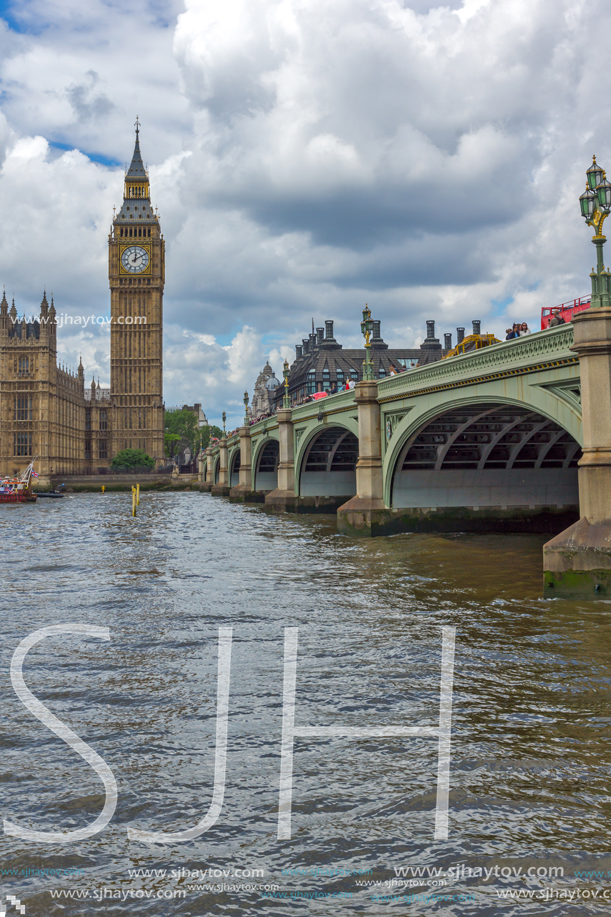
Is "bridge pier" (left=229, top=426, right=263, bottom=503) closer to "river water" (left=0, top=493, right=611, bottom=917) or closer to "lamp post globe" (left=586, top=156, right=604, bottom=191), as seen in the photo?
"river water" (left=0, top=493, right=611, bottom=917)

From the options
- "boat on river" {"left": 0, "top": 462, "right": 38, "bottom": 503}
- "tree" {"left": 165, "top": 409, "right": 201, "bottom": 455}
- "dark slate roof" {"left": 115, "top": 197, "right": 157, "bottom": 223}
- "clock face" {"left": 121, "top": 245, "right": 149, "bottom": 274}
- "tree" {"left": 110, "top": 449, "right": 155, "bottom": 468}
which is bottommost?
"boat on river" {"left": 0, "top": 462, "right": 38, "bottom": 503}

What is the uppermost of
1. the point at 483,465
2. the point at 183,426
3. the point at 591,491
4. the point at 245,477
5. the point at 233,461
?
the point at 183,426

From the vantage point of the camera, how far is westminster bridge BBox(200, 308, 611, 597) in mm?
14188

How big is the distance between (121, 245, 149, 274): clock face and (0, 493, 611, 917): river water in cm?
13698

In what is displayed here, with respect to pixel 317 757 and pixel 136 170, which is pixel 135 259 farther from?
pixel 317 757

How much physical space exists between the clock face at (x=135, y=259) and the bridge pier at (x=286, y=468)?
353 ft

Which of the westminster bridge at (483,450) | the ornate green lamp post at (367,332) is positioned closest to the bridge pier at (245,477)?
the westminster bridge at (483,450)

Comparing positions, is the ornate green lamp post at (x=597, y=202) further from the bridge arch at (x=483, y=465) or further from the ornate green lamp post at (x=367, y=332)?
the ornate green lamp post at (x=367, y=332)

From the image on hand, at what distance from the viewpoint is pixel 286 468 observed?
45531mm

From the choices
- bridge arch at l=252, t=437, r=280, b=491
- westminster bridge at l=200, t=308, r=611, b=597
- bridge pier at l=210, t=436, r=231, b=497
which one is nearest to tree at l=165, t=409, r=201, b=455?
bridge pier at l=210, t=436, r=231, b=497

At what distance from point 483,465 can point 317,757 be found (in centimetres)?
2467

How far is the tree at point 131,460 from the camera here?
420 ft

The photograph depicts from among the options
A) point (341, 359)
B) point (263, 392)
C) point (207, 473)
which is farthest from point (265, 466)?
point (263, 392)

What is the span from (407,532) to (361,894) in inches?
970
